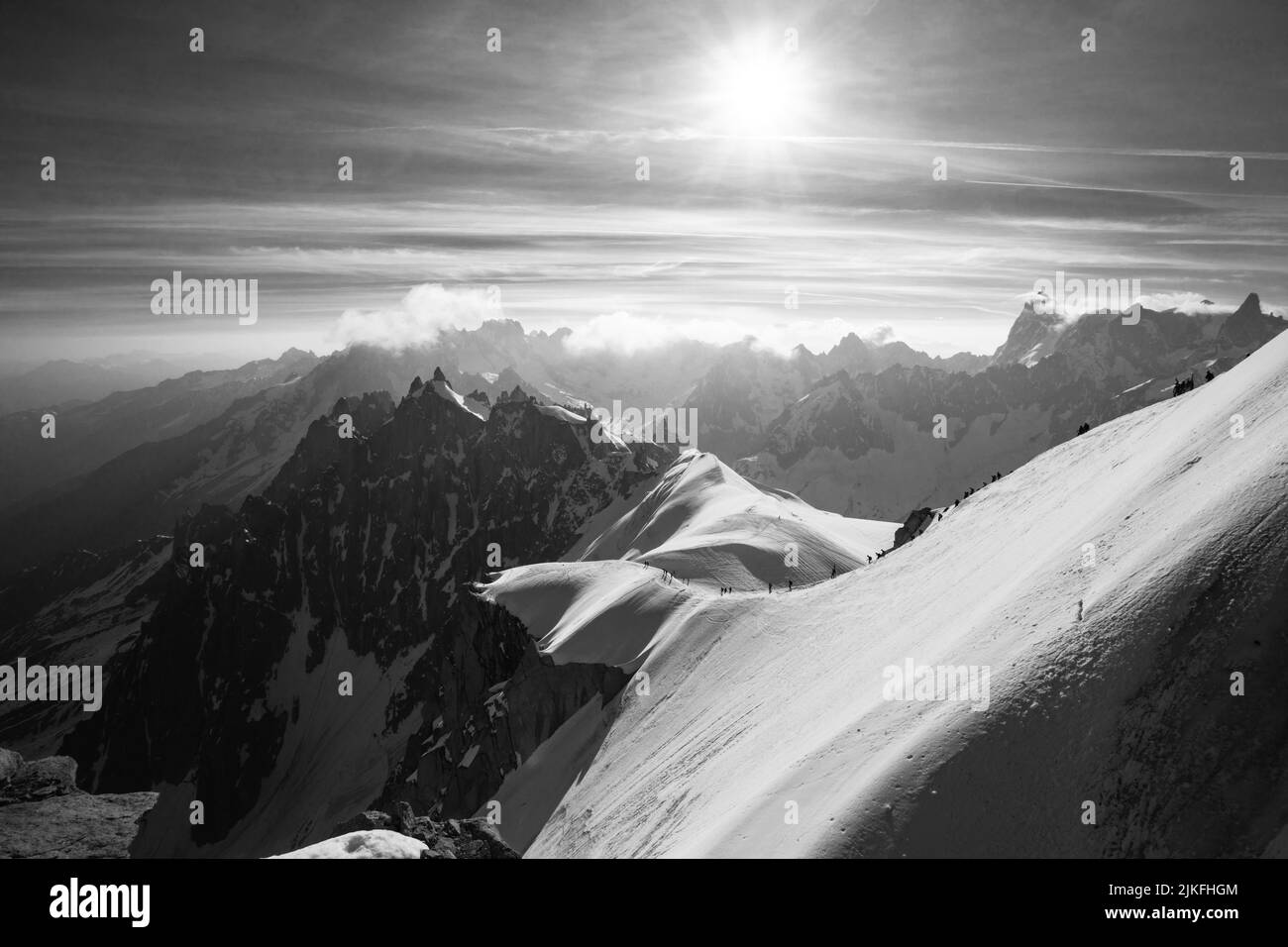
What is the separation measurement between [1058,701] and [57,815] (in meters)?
31.1

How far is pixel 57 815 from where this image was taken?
1916 cm

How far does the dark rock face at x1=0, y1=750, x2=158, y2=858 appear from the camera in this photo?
57.3 feet

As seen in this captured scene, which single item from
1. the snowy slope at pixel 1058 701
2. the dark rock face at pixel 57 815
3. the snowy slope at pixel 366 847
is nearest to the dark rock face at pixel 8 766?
Result: the dark rock face at pixel 57 815

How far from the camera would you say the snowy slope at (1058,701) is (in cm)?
2131

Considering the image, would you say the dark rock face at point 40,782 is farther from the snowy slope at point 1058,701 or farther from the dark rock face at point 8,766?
the snowy slope at point 1058,701

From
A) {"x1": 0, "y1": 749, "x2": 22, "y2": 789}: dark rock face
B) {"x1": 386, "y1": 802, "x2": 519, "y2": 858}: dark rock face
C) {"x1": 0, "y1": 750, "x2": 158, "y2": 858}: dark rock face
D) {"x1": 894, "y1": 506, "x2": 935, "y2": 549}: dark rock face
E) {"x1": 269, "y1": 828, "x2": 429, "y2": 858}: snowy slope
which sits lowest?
{"x1": 386, "y1": 802, "x2": 519, "y2": 858}: dark rock face

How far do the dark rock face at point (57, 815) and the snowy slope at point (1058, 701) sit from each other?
1836cm

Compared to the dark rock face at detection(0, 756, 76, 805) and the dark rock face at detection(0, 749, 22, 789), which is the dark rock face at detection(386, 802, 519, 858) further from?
the dark rock face at detection(0, 749, 22, 789)

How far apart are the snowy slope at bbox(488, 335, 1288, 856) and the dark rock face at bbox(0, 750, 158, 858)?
60.2ft

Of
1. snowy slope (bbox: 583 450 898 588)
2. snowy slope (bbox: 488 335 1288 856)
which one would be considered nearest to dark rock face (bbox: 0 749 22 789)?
snowy slope (bbox: 488 335 1288 856)

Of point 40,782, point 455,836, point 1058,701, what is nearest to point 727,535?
point 1058,701

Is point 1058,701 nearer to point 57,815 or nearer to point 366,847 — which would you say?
point 366,847
